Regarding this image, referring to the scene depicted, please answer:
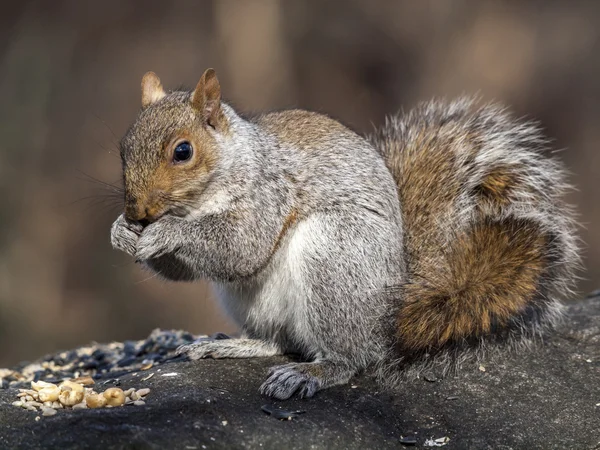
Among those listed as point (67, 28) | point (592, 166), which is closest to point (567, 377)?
point (592, 166)

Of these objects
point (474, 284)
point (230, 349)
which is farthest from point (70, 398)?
point (474, 284)

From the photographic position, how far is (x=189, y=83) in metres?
7.93

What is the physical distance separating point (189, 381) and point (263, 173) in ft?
2.35

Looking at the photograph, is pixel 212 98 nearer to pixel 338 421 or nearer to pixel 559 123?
pixel 338 421

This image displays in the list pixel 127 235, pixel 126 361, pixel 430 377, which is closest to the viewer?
pixel 127 235

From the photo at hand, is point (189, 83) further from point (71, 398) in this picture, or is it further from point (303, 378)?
point (71, 398)

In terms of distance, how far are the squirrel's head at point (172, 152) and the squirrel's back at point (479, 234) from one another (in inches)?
29.8

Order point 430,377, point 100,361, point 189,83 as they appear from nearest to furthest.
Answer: point 430,377, point 100,361, point 189,83

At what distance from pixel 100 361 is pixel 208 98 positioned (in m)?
1.34

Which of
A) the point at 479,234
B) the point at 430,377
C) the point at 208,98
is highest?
the point at 208,98

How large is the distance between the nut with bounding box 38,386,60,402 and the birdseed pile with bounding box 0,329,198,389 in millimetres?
616

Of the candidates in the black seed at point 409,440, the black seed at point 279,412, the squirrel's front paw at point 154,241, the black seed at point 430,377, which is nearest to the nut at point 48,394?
the squirrel's front paw at point 154,241

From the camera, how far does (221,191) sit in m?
2.84

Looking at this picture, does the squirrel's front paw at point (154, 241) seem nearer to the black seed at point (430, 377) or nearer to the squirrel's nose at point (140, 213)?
the squirrel's nose at point (140, 213)
